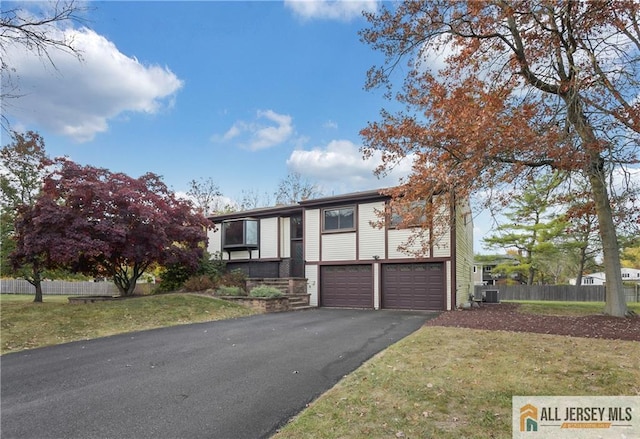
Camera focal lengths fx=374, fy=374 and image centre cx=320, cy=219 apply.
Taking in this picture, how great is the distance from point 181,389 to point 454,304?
1240cm

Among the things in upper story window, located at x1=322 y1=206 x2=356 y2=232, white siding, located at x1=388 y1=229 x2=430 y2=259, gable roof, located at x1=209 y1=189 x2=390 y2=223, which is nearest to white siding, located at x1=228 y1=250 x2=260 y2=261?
gable roof, located at x1=209 y1=189 x2=390 y2=223

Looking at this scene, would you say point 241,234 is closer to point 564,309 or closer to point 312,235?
point 312,235

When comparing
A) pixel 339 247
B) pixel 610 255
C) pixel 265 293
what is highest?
pixel 339 247

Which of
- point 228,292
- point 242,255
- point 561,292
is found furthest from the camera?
point 561,292

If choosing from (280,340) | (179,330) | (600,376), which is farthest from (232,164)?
(600,376)

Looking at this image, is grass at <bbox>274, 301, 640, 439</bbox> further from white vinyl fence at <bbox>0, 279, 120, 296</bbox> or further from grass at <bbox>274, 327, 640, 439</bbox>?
white vinyl fence at <bbox>0, 279, 120, 296</bbox>

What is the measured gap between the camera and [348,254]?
1731 cm

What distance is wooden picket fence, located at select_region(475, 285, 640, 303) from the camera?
26.3 meters

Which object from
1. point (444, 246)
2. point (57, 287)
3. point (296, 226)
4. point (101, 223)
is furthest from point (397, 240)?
point (57, 287)

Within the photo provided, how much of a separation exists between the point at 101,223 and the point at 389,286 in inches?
447

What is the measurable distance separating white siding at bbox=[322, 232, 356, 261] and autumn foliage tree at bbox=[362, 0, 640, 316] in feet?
18.3

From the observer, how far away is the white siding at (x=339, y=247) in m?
17.3

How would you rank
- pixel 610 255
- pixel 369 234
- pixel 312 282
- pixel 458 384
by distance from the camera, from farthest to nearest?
pixel 312 282, pixel 369 234, pixel 610 255, pixel 458 384

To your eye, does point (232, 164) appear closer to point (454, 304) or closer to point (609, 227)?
point (454, 304)
